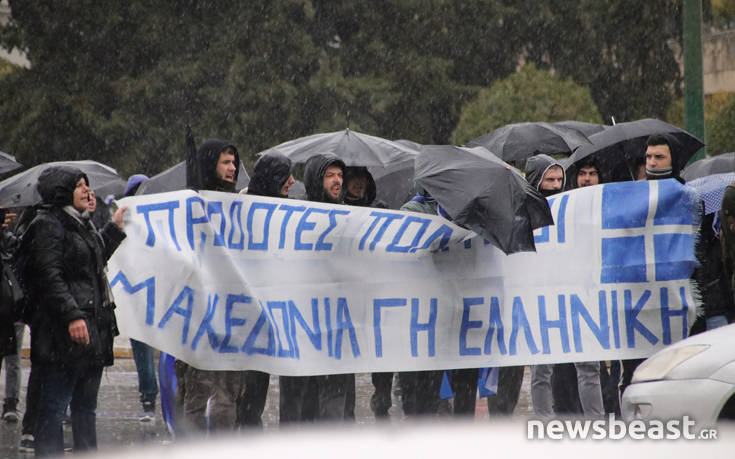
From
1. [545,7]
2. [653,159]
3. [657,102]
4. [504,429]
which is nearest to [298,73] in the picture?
[545,7]

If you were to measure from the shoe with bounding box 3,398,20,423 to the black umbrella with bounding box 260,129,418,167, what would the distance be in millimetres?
3149

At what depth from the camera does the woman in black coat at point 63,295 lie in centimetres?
660

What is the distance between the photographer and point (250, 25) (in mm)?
29547

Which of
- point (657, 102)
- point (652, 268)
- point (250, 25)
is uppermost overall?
point (250, 25)

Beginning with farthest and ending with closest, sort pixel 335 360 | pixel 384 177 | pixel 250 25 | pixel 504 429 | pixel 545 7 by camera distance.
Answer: pixel 545 7
pixel 250 25
pixel 384 177
pixel 335 360
pixel 504 429

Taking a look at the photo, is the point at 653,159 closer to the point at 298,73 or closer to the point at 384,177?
the point at 384,177

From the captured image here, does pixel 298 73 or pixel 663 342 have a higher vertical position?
pixel 298 73

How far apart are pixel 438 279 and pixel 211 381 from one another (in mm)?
1432

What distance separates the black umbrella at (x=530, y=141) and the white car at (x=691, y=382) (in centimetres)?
505

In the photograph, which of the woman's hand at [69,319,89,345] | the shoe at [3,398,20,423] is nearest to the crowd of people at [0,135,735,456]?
the woman's hand at [69,319,89,345]

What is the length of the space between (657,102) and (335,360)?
25137mm

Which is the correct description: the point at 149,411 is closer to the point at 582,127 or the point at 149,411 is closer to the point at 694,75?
the point at 582,127

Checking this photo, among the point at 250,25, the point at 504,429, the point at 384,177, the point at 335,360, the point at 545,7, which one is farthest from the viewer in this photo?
the point at 545,7

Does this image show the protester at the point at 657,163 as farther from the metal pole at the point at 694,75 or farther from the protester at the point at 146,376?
the metal pole at the point at 694,75
